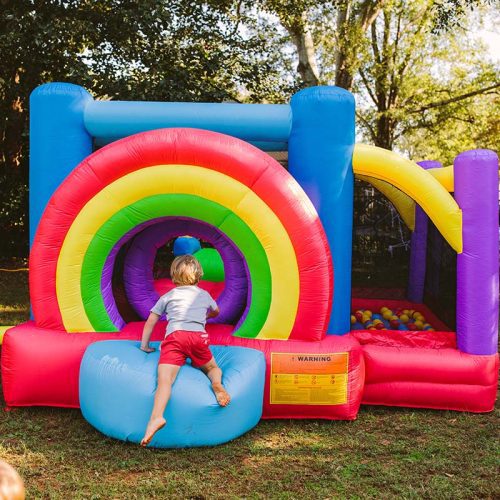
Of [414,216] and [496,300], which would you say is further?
[414,216]

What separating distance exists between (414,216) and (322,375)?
2.90 meters

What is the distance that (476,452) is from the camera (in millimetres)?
3623

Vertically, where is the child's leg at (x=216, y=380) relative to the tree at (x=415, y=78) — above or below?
below

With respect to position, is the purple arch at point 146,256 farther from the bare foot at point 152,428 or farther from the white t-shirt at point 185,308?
the bare foot at point 152,428

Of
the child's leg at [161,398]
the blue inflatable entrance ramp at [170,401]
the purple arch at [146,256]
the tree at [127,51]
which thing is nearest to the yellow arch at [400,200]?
the purple arch at [146,256]

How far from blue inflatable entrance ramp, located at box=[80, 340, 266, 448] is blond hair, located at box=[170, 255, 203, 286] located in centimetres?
51

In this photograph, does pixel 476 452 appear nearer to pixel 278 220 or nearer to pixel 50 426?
pixel 278 220

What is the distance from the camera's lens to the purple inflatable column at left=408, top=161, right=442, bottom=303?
643 cm

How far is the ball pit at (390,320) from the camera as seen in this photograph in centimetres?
590

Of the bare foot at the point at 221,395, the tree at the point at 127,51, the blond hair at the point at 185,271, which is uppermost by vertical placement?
the tree at the point at 127,51

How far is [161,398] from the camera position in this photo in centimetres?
348

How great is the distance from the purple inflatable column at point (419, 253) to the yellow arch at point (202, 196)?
271 centimetres

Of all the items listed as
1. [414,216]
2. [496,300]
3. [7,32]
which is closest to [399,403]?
[496,300]

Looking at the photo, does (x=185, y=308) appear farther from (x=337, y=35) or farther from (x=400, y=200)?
(x=337, y=35)
